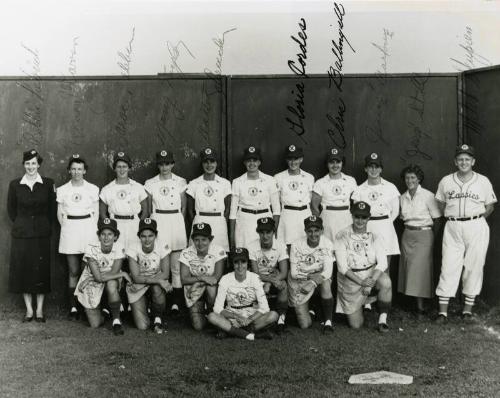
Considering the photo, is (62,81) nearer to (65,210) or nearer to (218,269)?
(65,210)

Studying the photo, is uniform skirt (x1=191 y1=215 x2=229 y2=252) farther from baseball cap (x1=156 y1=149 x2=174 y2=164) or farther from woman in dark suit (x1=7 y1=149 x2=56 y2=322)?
woman in dark suit (x1=7 y1=149 x2=56 y2=322)

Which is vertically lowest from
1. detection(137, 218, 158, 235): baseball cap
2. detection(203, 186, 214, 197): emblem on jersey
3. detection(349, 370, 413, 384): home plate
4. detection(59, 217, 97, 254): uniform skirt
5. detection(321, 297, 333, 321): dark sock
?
detection(349, 370, 413, 384): home plate

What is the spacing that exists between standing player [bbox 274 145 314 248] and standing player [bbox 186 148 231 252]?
1.94 ft

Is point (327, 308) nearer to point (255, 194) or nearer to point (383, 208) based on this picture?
point (383, 208)

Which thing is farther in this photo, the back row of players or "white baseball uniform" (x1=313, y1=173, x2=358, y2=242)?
"white baseball uniform" (x1=313, y1=173, x2=358, y2=242)

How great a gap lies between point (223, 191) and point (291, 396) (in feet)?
9.49

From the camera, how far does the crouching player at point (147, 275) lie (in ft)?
19.0

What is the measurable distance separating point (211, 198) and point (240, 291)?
1.27 metres

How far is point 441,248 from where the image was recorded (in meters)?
6.84

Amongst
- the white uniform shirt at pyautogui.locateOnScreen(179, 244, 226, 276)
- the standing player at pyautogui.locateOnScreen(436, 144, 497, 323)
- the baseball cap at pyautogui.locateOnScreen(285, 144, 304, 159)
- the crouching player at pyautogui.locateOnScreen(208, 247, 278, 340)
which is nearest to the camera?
the crouching player at pyautogui.locateOnScreen(208, 247, 278, 340)

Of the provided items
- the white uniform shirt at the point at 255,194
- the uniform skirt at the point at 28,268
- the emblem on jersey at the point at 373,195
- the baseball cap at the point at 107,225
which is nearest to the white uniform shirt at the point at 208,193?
the white uniform shirt at the point at 255,194

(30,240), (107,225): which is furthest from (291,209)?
(30,240)

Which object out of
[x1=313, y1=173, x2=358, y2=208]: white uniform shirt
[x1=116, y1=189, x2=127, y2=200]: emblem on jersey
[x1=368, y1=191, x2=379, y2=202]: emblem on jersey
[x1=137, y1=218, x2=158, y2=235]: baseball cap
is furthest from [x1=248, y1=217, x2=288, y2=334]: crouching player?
[x1=116, y1=189, x2=127, y2=200]: emblem on jersey

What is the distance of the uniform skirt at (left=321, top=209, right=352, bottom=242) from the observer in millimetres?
6391
